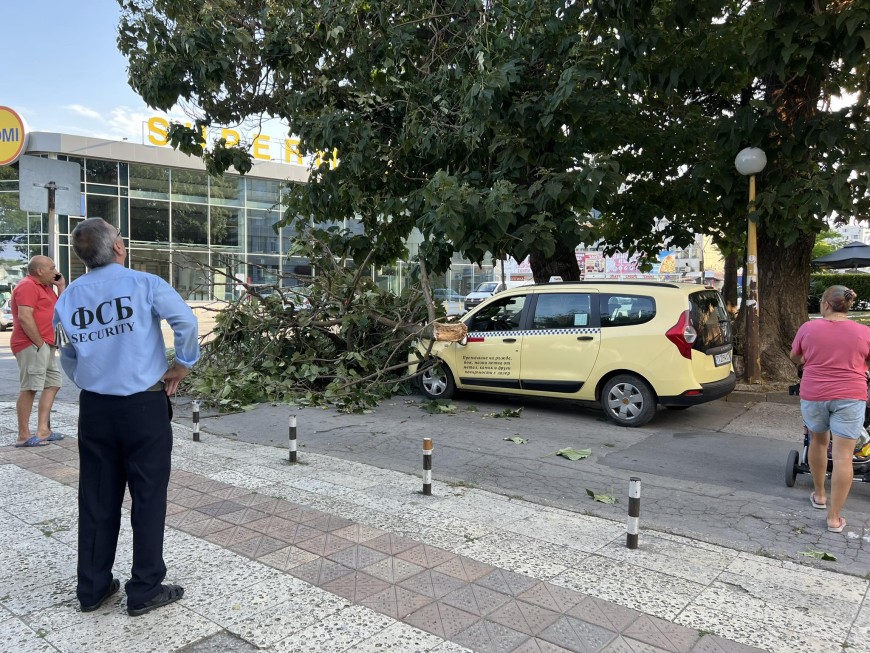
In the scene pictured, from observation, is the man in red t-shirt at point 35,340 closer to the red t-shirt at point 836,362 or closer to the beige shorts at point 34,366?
the beige shorts at point 34,366

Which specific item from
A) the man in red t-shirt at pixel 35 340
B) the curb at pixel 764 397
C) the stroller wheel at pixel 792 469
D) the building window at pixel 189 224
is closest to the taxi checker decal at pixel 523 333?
the curb at pixel 764 397

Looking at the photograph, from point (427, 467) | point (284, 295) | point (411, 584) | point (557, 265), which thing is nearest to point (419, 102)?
point (557, 265)

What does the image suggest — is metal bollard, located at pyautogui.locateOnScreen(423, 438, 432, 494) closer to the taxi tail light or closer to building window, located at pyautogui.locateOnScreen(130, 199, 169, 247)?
the taxi tail light

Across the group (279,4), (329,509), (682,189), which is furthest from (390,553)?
(279,4)

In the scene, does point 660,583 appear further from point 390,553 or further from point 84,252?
point 84,252

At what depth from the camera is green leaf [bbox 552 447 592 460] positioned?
6820 millimetres

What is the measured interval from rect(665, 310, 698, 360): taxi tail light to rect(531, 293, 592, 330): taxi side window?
1.13 metres

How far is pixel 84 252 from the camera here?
11.1ft

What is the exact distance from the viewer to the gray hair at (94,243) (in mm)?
3365

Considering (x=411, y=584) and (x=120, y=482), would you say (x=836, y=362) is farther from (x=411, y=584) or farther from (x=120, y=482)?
(x=120, y=482)

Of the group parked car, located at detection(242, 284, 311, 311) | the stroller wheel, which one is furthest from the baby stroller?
parked car, located at detection(242, 284, 311, 311)

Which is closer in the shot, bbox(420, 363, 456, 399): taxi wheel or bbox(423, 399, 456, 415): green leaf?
bbox(423, 399, 456, 415): green leaf

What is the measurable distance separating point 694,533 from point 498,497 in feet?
4.98

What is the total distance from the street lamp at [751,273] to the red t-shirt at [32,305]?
29.0ft
